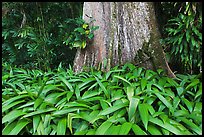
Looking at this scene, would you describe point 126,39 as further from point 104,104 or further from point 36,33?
point 36,33

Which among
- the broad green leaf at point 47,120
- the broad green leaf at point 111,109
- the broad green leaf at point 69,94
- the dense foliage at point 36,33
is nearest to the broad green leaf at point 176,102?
the broad green leaf at point 111,109

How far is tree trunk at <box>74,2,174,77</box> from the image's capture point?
2.62 metres

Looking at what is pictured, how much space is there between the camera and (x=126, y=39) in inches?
107

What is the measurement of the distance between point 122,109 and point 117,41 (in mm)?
1157

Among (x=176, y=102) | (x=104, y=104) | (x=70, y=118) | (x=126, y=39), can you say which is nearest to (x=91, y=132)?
(x=70, y=118)

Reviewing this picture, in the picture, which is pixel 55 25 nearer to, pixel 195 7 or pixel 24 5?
→ pixel 24 5

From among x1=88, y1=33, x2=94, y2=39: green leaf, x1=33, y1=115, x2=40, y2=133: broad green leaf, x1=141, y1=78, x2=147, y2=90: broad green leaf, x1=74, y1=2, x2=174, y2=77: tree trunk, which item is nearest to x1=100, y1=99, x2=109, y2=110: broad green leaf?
x1=141, y1=78, x2=147, y2=90: broad green leaf

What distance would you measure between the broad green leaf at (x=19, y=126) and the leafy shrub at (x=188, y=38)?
1.83 meters

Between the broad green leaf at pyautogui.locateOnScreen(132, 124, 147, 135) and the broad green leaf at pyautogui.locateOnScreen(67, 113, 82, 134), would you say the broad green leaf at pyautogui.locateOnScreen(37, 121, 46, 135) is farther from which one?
the broad green leaf at pyautogui.locateOnScreen(132, 124, 147, 135)

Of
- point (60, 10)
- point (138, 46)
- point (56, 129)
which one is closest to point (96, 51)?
point (138, 46)

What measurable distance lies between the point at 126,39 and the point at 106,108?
1.15m

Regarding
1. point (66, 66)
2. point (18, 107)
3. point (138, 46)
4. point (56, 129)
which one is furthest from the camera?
point (66, 66)

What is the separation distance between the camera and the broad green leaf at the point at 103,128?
155cm

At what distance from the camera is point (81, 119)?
1748 mm
